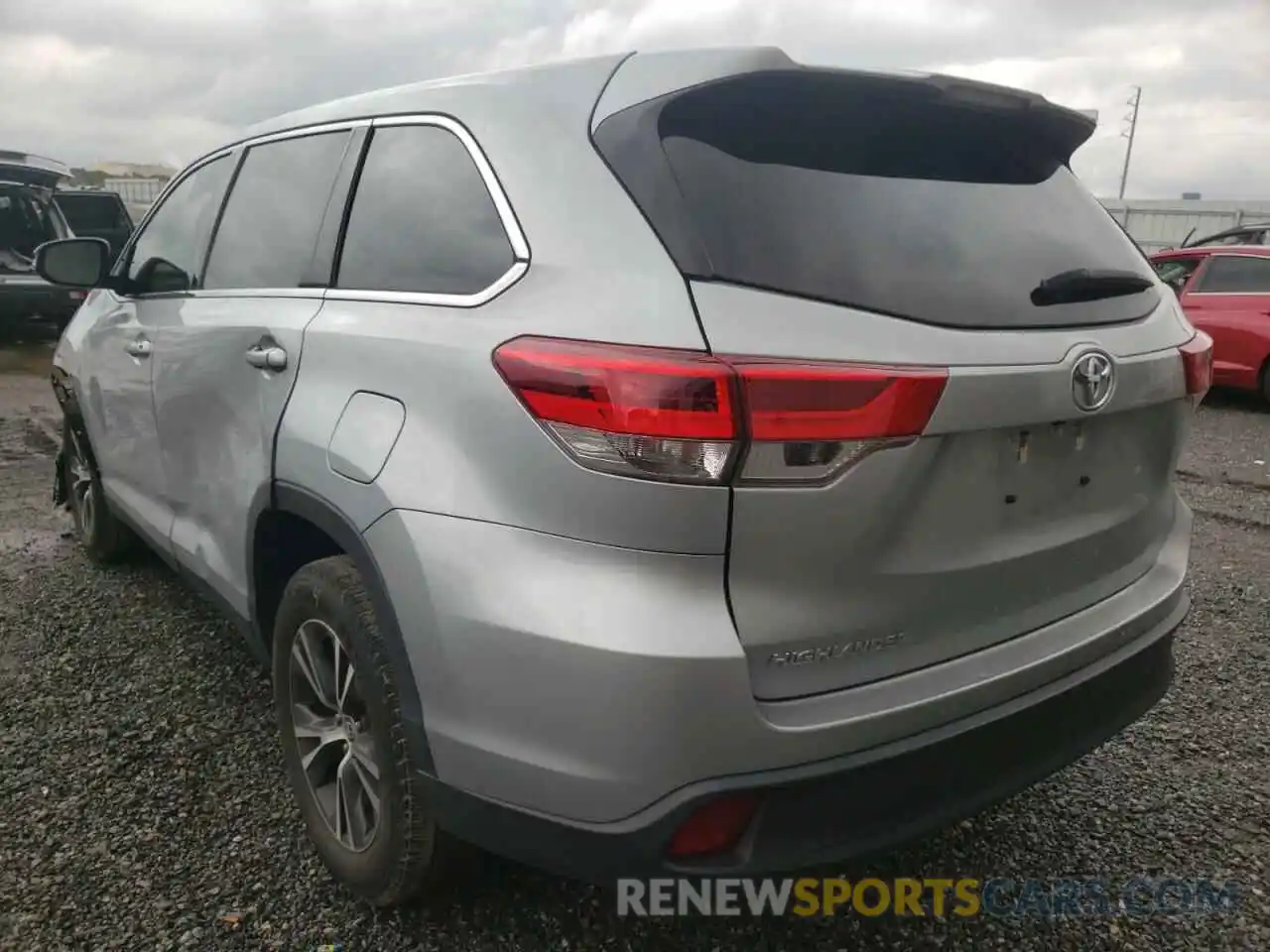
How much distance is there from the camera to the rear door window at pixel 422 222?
6.25 feet

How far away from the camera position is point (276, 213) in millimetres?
2732

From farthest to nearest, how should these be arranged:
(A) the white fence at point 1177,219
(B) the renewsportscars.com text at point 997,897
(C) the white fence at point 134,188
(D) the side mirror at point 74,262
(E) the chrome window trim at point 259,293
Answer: (C) the white fence at point 134,188 → (A) the white fence at point 1177,219 → (D) the side mirror at point 74,262 → (E) the chrome window trim at point 259,293 → (B) the renewsportscars.com text at point 997,897

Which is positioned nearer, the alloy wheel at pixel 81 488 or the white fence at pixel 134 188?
the alloy wheel at pixel 81 488

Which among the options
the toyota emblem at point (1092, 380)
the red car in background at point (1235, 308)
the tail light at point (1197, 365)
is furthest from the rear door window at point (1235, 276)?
the toyota emblem at point (1092, 380)

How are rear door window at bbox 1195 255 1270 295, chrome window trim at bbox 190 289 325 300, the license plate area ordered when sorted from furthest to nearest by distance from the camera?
rear door window at bbox 1195 255 1270 295, chrome window trim at bbox 190 289 325 300, the license plate area

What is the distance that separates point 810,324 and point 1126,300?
885mm

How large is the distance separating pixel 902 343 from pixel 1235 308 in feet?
30.7

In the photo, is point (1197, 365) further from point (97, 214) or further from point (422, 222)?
point (97, 214)

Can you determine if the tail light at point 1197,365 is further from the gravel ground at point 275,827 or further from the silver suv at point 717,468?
the gravel ground at point 275,827

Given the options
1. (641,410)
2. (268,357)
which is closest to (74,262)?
(268,357)

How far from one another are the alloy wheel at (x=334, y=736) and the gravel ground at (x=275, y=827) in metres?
0.21

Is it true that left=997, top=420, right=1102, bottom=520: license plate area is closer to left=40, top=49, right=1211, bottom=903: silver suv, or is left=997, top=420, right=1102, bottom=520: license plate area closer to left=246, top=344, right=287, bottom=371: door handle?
left=40, top=49, right=1211, bottom=903: silver suv

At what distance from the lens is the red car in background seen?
9.13 m

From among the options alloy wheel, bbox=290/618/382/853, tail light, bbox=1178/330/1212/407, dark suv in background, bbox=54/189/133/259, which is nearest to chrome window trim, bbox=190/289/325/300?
alloy wheel, bbox=290/618/382/853
